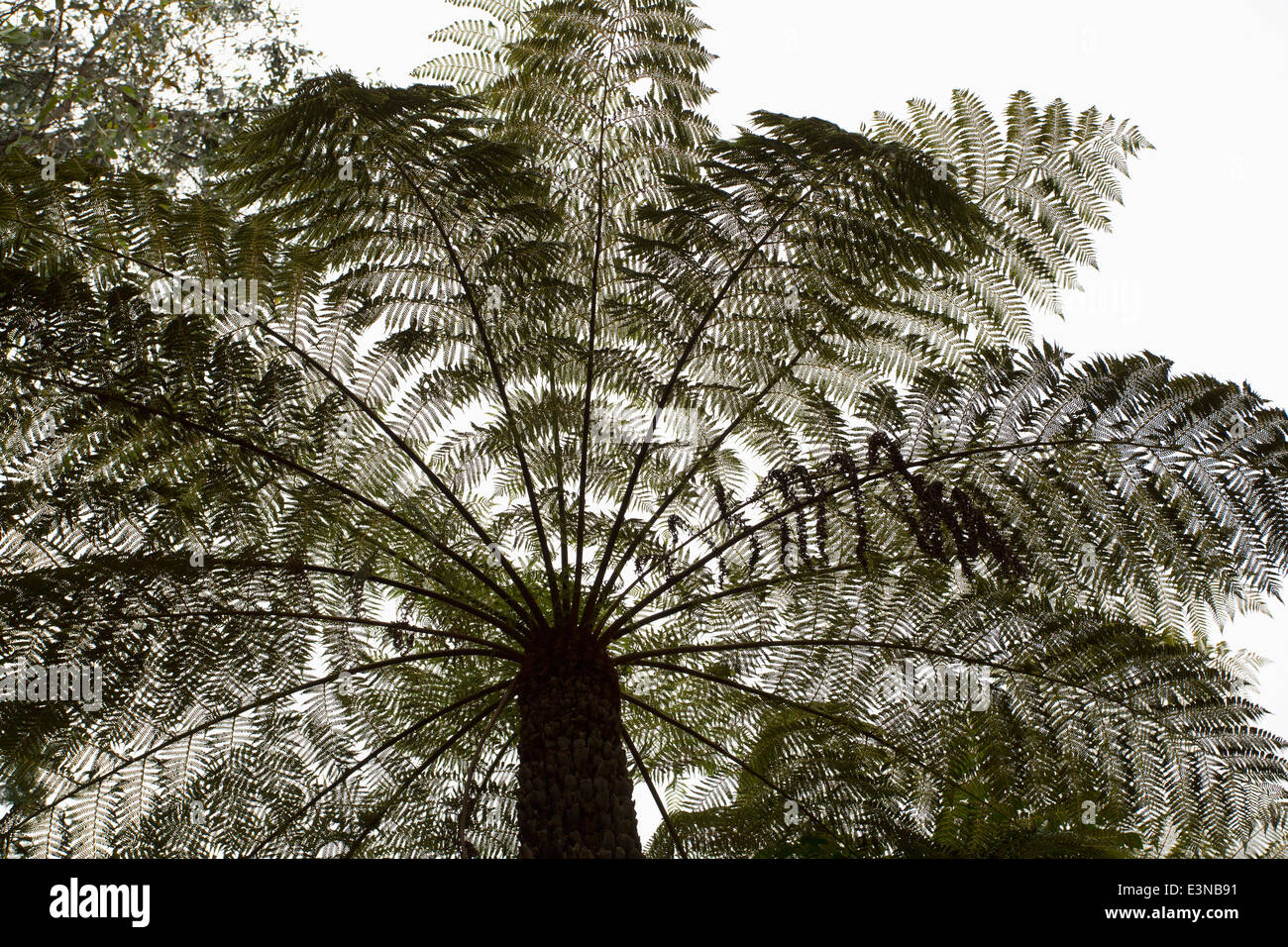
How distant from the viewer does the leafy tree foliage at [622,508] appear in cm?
213

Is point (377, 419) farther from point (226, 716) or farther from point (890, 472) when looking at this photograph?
point (890, 472)

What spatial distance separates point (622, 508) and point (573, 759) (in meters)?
0.60

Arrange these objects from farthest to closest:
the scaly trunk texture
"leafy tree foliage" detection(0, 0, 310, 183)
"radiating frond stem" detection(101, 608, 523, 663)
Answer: "leafy tree foliage" detection(0, 0, 310, 183)
"radiating frond stem" detection(101, 608, 523, 663)
the scaly trunk texture

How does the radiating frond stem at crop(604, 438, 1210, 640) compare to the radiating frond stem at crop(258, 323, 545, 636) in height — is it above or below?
below

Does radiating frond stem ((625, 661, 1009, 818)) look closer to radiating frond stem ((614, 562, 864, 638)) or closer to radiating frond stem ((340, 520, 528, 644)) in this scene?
radiating frond stem ((614, 562, 864, 638))

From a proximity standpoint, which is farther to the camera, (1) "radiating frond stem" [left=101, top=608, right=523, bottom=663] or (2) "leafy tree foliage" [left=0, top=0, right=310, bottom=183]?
(2) "leafy tree foliage" [left=0, top=0, right=310, bottom=183]

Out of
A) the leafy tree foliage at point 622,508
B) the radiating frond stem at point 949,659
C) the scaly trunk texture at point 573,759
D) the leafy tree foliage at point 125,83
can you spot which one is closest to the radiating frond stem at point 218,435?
the leafy tree foliage at point 622,508

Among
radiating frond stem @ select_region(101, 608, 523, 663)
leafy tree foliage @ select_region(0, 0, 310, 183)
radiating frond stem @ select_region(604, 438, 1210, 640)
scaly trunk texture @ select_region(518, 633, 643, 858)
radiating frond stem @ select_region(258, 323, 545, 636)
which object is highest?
leafy tree foliage @ select_region(0, 0, 310, 183)

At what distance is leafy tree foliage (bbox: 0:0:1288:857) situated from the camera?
2.13 meters

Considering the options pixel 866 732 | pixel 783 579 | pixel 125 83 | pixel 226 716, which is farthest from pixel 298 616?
pixel 125 83

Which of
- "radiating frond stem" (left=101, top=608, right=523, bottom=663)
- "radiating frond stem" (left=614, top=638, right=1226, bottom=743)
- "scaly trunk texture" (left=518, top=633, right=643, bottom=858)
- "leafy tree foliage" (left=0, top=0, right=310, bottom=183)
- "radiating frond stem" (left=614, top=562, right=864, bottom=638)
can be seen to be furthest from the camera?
"leafy tree foliage" (left=0, top=0, right=310, bottom=183)

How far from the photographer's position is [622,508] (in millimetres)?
2203

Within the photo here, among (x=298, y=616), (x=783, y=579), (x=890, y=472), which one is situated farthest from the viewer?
(x=783, y=579)

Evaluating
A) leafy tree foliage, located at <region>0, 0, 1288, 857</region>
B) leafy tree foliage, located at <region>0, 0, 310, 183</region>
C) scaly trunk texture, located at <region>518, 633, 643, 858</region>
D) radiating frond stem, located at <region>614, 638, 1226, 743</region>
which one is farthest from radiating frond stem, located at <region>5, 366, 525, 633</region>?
leafy tree foliage, located at <region>0, 0, 310, 183</region>
